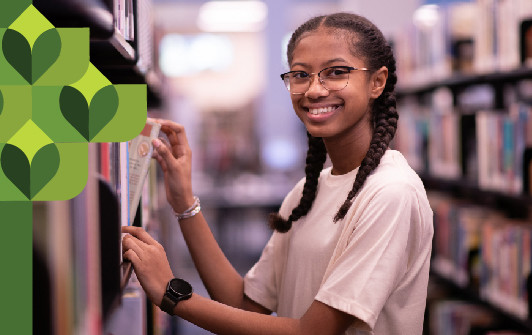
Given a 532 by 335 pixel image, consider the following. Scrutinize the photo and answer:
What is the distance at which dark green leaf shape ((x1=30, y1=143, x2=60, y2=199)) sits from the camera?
2.24 feet

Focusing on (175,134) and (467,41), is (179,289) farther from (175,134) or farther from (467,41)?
(467,41)

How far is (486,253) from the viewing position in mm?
2721

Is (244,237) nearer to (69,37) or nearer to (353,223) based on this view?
(353,223)

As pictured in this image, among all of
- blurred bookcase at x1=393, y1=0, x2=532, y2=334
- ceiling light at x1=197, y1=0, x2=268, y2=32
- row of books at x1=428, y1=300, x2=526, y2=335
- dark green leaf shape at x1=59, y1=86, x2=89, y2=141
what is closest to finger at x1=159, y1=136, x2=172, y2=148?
dark green leaf shape at x1=59, y1=86, x2=89, y2=141

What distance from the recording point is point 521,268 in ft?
7.85

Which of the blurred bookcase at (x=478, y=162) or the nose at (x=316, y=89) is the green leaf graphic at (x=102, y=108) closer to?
the nose at (x=316, y=89)

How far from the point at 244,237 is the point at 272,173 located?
703mm

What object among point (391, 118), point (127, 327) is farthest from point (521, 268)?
point (127, 327)

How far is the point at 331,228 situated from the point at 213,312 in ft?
1.01

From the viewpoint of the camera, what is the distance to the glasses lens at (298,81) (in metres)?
1.26

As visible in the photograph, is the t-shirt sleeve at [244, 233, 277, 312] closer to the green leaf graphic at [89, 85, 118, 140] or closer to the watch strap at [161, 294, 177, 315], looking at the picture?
the watch strap at [161, 294, 177, 315]

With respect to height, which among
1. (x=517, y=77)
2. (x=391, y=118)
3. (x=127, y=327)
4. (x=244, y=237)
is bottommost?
(x=244, y=237)

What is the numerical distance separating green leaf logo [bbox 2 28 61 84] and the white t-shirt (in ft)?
2.06

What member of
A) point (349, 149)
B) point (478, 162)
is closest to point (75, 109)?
point (349, 149)
